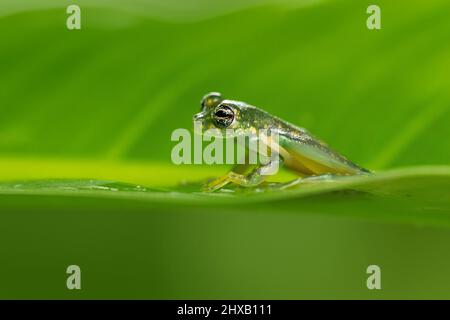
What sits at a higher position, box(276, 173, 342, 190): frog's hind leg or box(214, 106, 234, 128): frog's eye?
box(214, 106, 234, 128): frog's eye

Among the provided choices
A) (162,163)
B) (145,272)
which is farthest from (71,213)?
(162,163)

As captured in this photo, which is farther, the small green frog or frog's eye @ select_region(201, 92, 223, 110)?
frog's eye @ select_region(201, 92, 223, 110)

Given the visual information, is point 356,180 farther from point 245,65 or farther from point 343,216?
point 245,65

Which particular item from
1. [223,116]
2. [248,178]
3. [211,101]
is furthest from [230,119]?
[248,178]

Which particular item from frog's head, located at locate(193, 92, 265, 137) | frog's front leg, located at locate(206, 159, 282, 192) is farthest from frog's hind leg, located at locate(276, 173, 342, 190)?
frog's head, located at locate(193, 92, 265, 137)

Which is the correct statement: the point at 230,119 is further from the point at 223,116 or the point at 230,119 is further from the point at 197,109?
the point at 197,109

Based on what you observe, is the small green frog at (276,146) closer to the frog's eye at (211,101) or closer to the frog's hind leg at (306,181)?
the frog's eye at (211,101)

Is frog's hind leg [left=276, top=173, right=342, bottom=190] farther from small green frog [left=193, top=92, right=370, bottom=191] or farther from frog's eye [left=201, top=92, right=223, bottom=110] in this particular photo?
frog's eye [left=201, top=92, right=223, bottom=110]
